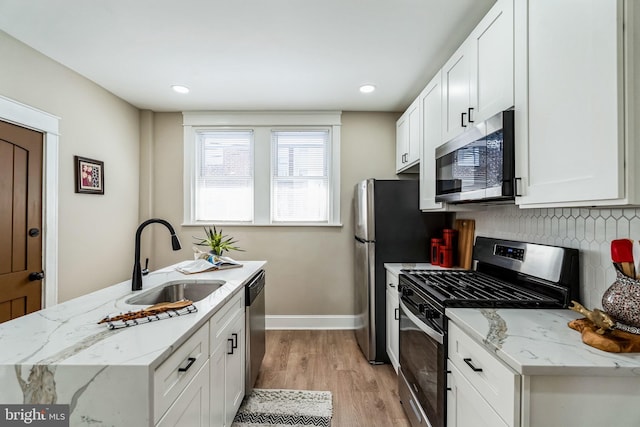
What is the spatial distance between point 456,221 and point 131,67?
120 inches

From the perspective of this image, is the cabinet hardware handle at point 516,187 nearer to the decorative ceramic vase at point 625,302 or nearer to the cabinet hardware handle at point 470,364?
the decorative ceramic vase at point 625,302

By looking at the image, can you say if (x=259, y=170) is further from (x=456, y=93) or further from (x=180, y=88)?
(x=456, y=93)

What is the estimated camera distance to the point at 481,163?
1.61 m

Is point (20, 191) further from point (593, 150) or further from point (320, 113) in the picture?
point (593, 150)

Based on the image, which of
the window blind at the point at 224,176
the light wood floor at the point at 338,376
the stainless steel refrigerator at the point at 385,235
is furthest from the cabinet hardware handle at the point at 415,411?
the window blind at the point at 224,176

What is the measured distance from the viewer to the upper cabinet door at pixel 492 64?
4.70 ft

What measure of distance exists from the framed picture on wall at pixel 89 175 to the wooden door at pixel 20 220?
0.35 m

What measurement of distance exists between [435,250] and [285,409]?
1.67 m

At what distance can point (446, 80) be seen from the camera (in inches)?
83.8

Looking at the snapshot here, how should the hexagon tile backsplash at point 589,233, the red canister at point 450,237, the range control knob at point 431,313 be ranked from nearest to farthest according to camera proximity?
the hexagon tile backsplash at point 589,233 < the range control knob at point 431,313 < the red canister at point 450,237

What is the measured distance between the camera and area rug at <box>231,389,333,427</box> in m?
2.00

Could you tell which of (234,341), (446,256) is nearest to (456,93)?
(446,256)

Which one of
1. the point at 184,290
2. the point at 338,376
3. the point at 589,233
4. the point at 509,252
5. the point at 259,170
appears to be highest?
the point at 259,170

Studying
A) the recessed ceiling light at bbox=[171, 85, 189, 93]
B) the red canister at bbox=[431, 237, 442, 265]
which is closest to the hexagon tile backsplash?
the red canister at bbox=[431, 237, 442, 265]
